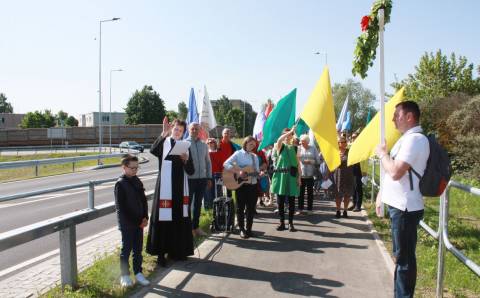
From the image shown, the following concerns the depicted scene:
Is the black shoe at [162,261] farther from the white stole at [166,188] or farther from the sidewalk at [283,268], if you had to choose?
the white stole at [166,188]

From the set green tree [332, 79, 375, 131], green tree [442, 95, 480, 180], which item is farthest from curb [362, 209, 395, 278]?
green tree [332, 79, 375, 131]

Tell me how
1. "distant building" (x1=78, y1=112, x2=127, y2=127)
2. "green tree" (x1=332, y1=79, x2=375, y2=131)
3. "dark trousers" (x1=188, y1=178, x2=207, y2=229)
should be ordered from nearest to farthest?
"dark trousers" (x1=188, y1=178, x2=207, y2=229)
"green tree" (x1=332, y1=79, x2=375, y2=131)
"distant building" (x1=78, y1=112, x2=127, y2=127)

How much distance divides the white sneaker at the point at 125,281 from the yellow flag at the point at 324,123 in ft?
11.3

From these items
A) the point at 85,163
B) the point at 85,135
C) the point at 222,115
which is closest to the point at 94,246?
the point at 85,163

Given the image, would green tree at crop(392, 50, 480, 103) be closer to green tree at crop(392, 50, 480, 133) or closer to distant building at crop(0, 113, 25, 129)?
green tree at crop(392, 50, 480, 133)

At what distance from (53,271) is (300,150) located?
653cm

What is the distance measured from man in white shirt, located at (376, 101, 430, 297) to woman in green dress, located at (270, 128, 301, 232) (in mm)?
4137

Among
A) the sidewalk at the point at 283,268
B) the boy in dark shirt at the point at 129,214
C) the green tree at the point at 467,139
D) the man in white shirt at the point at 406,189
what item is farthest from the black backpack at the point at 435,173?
the green tree at the point at 467,139

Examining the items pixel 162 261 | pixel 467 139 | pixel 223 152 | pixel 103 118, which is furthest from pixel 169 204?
pixel 103 118

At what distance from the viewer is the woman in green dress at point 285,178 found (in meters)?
8.30

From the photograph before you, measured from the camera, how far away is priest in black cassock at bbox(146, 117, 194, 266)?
5.88m

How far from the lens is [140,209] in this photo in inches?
203

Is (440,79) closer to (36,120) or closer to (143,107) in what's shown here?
(143,107)

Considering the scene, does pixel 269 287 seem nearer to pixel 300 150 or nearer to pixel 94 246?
pixel 94 246
